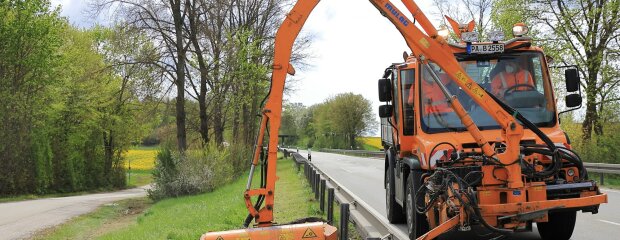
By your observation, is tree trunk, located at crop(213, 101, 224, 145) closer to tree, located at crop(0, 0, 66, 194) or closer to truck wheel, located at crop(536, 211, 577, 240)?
tree, located at crop(0, 0, 66, 194)

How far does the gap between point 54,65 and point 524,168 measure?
31.6 m

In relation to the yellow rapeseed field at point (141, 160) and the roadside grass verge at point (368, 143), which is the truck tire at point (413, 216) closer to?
the yellow rapeseed field at point (141, 160)

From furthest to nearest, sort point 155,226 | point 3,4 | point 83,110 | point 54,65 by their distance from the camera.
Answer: point 83,110 < point 54,65 < point 3,4 < point 155,226

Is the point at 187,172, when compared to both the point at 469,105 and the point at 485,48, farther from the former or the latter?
the point at 485,48

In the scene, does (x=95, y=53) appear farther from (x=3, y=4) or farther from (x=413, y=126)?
(x=413, y=126)

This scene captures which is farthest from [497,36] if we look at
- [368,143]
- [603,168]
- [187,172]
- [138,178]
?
[368,143]

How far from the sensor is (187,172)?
24.5 metres

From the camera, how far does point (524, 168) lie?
273 inches

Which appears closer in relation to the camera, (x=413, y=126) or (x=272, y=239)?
(x=272, y=239)

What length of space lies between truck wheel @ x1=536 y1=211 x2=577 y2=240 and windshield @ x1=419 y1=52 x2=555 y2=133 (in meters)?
1.28

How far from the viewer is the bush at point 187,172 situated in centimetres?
2450

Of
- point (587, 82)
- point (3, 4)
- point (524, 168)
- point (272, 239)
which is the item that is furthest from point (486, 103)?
point (3, 4)

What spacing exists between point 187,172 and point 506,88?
18.2 m

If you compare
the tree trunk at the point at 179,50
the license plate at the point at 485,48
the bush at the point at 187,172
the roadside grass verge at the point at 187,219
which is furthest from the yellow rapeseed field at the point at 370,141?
the license plate at the point at 485,48
